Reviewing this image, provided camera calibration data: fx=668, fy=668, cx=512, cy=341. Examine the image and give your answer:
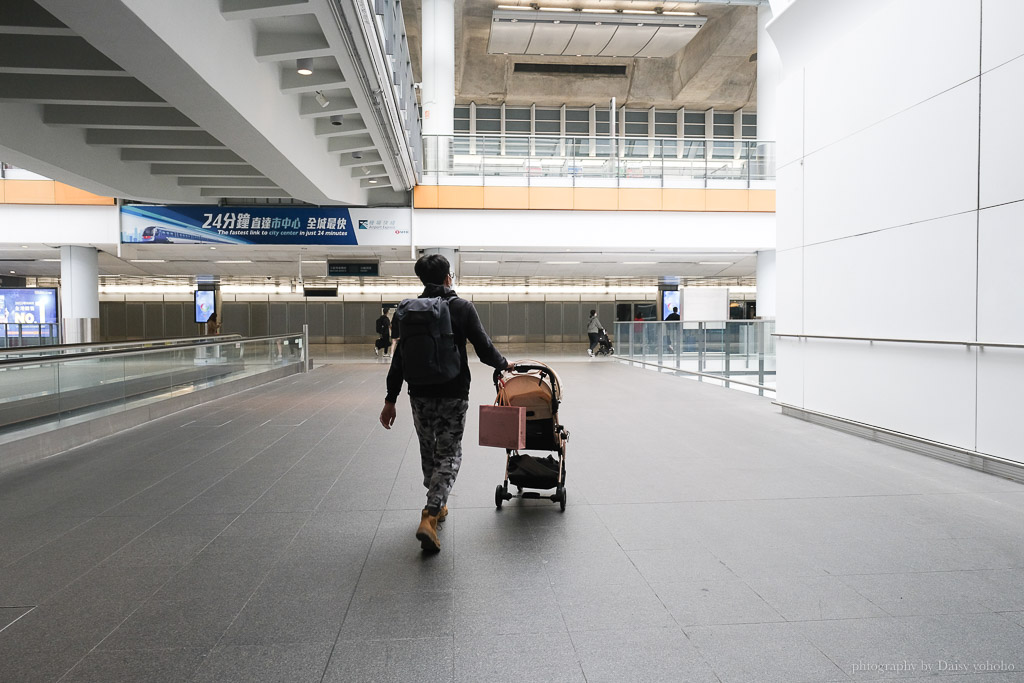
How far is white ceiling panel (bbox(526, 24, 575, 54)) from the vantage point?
2428cm

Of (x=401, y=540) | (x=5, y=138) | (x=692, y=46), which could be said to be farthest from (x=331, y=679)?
(x=692, y=46)

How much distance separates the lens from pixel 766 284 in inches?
777

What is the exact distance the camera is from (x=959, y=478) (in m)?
5.66

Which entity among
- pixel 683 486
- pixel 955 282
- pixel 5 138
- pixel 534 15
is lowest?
pixel 683 486

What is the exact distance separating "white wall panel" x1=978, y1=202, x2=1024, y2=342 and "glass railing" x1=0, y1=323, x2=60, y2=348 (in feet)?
74.4

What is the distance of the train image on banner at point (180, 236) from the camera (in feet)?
56.5

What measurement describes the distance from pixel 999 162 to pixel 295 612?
6.37 m

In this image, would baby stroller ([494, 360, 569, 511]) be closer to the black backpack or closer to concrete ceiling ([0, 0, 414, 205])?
the black backpack

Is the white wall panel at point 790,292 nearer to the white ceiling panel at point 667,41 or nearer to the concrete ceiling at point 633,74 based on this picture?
the white ceiling panel at point 667,41

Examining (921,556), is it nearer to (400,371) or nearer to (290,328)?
(400,371)

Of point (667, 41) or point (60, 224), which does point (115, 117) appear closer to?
point (60, 224)

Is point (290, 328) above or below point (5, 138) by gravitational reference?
below

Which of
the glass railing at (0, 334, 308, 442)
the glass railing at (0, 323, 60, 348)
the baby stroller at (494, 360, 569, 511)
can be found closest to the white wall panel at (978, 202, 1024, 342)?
the baby stroller at (494, 360, 569, 511)

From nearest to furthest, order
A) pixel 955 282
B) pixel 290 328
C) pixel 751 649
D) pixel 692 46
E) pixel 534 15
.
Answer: pixel 751 649
pixel 955 282
pixel 534 15
pixel 692 46
pixel 290 328
